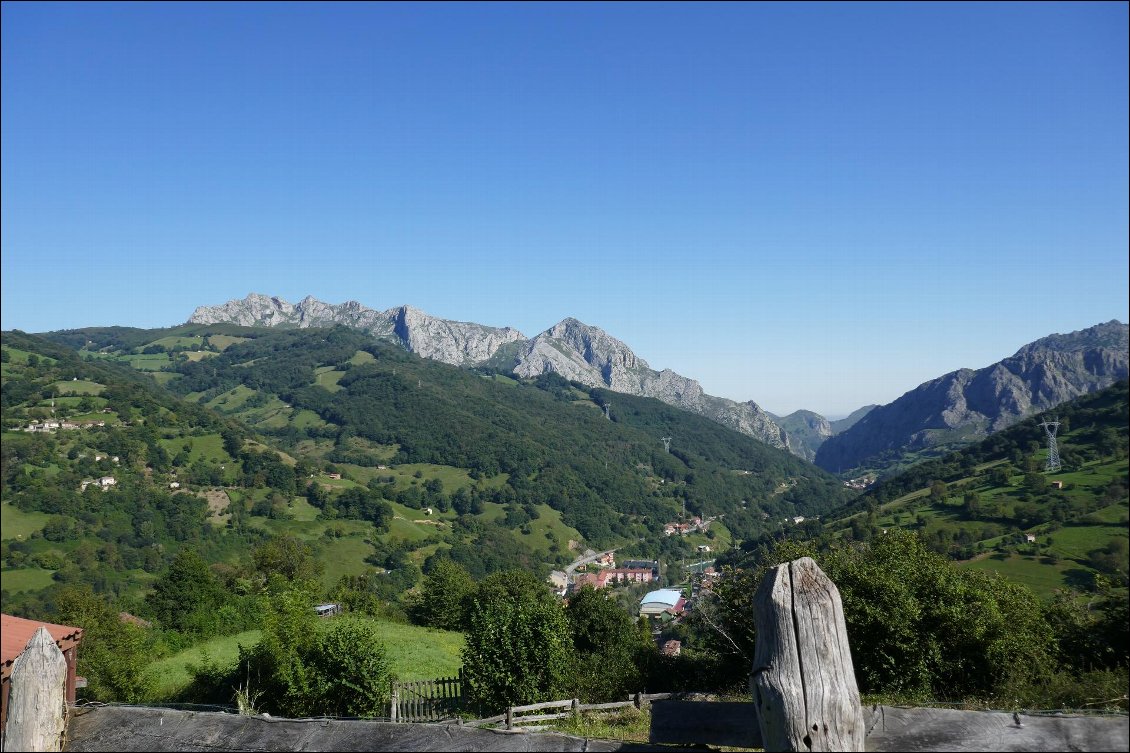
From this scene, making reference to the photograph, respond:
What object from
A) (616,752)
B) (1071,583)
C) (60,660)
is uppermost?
(60,660)

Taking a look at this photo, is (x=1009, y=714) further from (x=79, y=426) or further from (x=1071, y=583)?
(x=79, y=426)

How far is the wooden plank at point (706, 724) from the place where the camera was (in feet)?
9.32

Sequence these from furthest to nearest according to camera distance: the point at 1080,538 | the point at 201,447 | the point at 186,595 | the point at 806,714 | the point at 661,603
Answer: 1. the point at 201,447
2. the point at 661,603
3. the point at 1080,538
4. the point at 186,595
5. the point at 806,714

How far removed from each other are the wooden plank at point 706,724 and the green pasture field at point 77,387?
213 m

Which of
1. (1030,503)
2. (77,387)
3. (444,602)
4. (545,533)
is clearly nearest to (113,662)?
(444,602)

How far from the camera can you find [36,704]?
2852mm

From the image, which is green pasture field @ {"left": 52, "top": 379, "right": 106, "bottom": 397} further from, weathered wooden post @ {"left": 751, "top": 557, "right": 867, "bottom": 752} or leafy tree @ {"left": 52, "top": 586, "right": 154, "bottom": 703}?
weathered wooden post @ {"left": 751, "top": 557, "right": 867, "bottom": 752}

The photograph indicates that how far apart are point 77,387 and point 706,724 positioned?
224436mm

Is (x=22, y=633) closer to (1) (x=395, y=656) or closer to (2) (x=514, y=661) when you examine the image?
(2) (x=514, y=661)

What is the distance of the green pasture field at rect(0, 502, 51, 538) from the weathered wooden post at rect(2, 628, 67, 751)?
487ft

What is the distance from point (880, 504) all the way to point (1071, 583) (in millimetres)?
69121

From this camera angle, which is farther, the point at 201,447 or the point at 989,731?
the point at 201,447

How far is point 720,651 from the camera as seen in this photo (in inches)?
779

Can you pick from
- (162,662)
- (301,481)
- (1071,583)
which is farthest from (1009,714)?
(301,481)
